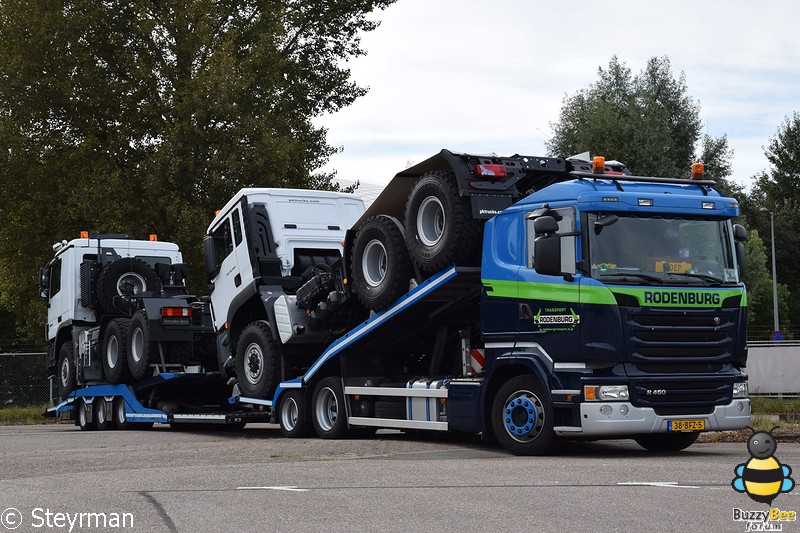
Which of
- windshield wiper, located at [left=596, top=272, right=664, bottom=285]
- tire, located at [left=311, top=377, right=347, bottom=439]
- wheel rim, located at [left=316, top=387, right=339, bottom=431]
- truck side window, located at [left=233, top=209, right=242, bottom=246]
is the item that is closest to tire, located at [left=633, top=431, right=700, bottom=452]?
windshield wiper, located at [left=596, top=272, right=664, bottom=285]

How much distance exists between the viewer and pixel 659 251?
1258cm

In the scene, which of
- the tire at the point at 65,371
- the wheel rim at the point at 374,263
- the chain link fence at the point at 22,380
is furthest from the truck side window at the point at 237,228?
the chain link fence at the point at 22,380

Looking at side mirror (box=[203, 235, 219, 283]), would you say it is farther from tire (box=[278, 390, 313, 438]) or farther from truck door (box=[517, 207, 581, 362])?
truck door (box=[517, 207, 581, 362])

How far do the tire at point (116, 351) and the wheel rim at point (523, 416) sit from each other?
9772 millimetres

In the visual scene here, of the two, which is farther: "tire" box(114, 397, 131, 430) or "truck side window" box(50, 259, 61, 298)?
"truck side window" box(50, 259, 61, 298)

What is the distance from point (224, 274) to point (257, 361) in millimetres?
1734

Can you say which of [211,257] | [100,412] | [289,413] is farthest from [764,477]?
→ [100,412]

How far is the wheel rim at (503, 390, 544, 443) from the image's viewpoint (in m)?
12.8

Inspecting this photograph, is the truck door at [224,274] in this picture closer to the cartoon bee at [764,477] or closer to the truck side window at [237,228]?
the truck side window at [237,228]

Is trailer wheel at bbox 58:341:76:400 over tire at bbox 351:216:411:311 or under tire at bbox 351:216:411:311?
under

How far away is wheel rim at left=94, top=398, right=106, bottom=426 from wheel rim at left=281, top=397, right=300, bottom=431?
6.30 metres

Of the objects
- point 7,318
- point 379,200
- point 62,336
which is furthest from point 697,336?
point 7,318

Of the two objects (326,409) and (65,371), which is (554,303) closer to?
(326,409)

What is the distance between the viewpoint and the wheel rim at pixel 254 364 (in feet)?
57.3
